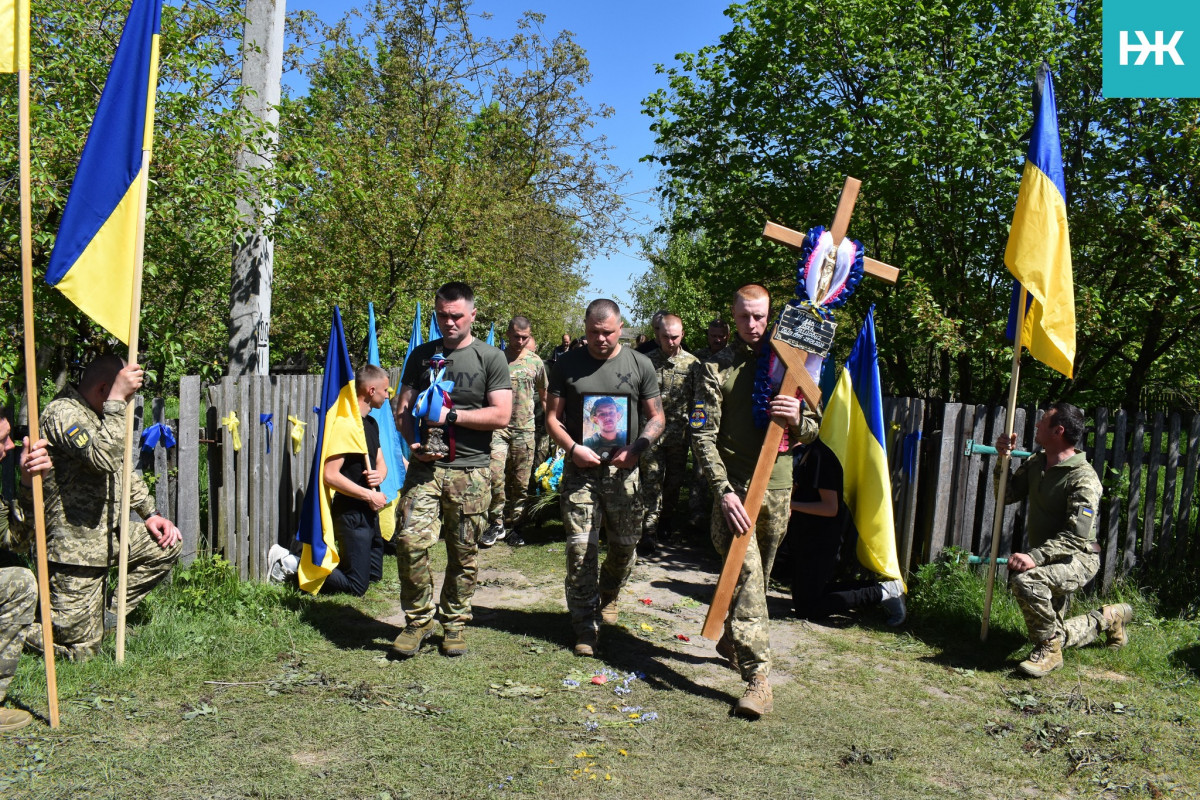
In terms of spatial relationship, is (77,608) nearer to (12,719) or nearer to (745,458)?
(12,719)

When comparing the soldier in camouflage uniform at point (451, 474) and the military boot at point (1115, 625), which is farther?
the military boot at point (1115, 625)

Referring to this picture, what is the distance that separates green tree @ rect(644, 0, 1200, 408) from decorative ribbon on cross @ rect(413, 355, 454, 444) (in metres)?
5.04

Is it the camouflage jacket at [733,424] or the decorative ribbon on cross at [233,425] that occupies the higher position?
the camouflage jacket at [733,424]

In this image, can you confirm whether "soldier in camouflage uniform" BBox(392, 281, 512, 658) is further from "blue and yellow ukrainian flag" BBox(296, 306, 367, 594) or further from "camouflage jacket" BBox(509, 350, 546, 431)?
"camouflage jacket" BBox(509, 350, 546, 431)

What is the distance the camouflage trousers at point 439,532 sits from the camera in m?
5.11

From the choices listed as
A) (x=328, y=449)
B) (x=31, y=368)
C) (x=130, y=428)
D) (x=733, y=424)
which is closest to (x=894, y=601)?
(x=733, y=424)

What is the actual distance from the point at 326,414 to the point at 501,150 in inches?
522

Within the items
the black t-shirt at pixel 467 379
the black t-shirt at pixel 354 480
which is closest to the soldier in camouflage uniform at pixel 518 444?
the black t-shirt at pixel 354 480

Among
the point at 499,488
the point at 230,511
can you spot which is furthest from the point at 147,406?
the point at 499,488

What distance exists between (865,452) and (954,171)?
4.56 meters

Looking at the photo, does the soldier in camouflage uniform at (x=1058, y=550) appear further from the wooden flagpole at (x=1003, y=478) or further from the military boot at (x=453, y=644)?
the military boot at (x=453, y=644)

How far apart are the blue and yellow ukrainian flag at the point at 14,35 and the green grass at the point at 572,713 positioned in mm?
2975

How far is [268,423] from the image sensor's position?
21.3ft

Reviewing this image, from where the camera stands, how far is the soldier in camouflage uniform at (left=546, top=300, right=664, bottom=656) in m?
5.21
